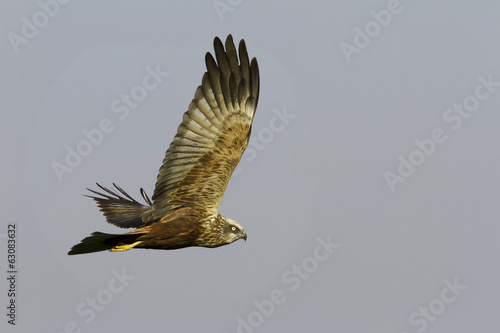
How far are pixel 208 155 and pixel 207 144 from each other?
0.56 ft

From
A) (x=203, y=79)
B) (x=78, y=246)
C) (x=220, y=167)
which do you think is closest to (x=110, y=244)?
(x=78, y=246)

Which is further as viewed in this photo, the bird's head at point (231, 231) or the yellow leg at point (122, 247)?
the bird's head at point (231, 231)

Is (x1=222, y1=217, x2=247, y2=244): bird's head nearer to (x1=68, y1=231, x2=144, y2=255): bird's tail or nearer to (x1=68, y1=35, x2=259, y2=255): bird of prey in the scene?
(x1=68, y1=35, x2=259, y2=255): bird of prey

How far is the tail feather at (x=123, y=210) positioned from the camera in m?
10.6

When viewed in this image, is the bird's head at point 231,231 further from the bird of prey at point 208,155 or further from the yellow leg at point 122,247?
the yellow leg at point 122,247

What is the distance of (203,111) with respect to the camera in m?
10.2

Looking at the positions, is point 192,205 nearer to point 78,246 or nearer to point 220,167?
point 220,167

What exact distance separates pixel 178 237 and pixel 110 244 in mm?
1008

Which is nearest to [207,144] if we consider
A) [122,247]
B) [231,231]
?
[231,231]

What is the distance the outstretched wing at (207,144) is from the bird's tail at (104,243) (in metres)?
0.70

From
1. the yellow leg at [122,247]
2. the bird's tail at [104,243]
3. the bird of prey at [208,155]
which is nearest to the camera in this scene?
the bird's tail at [104,243]

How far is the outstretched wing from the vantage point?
33.3ft

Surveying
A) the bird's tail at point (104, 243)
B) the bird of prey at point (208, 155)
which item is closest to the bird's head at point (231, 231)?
the bird of prey at point (208, 155)

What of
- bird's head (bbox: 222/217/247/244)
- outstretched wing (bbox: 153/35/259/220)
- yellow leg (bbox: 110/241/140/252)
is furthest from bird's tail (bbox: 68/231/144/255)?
bird's head (bbox: 222/217/247/244)
